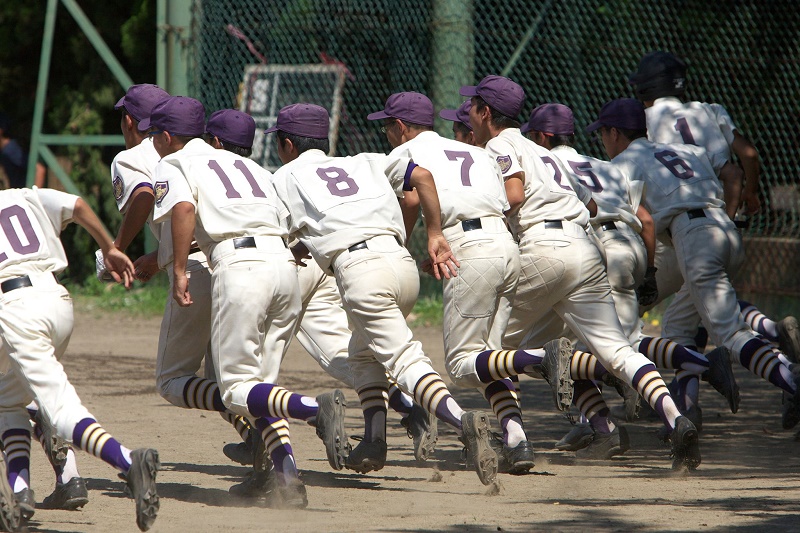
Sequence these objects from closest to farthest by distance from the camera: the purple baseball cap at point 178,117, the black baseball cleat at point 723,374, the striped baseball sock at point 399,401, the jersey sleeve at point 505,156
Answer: the purple baseball cap at point 178,117 < the jersey sleeve at point 505,156 < the striped baseball sock at point 399,401 < the black baseball cleat at point 723,374

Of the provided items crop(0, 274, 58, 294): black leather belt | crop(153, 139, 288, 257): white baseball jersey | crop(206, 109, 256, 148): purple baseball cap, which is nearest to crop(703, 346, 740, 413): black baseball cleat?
crop(153, 139, 288, 257): white baseball jersey

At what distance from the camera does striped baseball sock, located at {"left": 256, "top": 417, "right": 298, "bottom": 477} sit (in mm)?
4934

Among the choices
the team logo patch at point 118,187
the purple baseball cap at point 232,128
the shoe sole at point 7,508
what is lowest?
the shoe sole at point 7,508

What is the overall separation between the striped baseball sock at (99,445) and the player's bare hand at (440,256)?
5.66ft

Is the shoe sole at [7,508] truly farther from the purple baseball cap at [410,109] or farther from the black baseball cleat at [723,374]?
the black baseball cleat at [723,374]

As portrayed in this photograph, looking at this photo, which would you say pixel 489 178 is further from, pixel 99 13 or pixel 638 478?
pixel 99 13

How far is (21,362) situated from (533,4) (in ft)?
27.7

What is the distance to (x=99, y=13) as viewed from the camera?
14758 millimetres

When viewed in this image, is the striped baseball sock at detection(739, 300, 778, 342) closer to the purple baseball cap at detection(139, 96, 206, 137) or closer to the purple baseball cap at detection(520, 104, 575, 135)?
the purple baseball cap at detection(520, 104, 575, 135)

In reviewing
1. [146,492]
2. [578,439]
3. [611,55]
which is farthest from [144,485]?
[611,55]

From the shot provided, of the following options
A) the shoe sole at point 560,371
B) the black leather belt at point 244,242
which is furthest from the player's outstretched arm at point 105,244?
the shoe sole at point 560,371

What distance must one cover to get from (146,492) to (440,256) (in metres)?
1.88

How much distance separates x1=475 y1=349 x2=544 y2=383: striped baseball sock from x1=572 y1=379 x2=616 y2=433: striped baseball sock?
0.73m

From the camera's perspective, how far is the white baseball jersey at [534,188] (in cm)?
575
